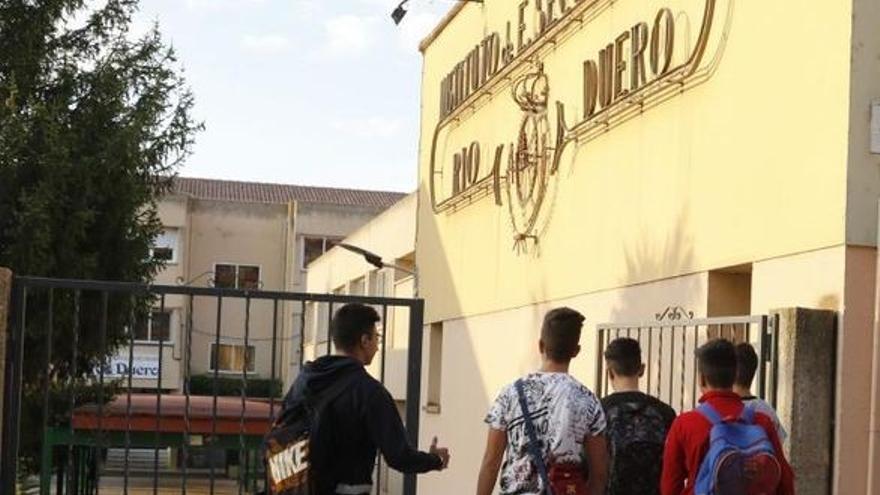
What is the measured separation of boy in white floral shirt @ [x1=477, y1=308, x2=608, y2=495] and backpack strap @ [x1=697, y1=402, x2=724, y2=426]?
0.41 m

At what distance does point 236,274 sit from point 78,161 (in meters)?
38.8

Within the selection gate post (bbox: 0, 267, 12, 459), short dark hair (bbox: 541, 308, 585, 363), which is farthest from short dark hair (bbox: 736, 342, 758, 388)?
gate post (bbox: 0, 267, 12, 459)

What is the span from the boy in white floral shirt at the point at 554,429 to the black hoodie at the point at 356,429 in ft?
1.17

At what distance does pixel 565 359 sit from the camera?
5938mm

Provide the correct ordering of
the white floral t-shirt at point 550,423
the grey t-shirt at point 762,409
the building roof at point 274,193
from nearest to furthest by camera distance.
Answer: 1. the white floral t-shirt at point 550,423
2. the grey t-shirt at point 762,409
3. the building roof at point 274,193

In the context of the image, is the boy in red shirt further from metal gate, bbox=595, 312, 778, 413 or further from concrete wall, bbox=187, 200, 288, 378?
concrete wall, bbox=187, 200, 288, 378

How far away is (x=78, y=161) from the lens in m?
15.5

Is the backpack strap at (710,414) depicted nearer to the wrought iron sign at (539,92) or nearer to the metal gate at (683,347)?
the metal gate at (683,347)

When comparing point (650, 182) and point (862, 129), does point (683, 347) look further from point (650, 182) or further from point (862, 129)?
point (650, 182)

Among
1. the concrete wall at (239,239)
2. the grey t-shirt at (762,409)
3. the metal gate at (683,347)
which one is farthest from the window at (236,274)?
the grey t-shirt at (762,409)

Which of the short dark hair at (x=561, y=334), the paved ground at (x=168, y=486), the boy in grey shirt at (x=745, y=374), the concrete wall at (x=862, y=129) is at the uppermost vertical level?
the concrete wall at (x=862, y=129)

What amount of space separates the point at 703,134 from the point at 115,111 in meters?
8.12

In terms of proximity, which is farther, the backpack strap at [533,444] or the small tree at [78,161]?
the small tree at [78,161]

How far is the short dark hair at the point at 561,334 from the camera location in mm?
5871
